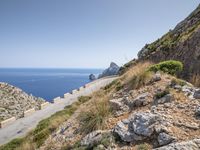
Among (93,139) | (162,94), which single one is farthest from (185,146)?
(162,94)

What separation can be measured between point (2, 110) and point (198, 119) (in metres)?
33.2

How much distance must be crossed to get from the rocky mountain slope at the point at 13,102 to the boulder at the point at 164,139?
99.3 ft

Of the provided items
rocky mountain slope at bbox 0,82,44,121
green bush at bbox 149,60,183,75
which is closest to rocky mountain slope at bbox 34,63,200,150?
green bush at bbox 149,60,183,75

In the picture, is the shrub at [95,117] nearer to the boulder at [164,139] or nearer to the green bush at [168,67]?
the boulder at [164,139]

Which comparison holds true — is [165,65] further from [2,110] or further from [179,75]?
→ [2,110]

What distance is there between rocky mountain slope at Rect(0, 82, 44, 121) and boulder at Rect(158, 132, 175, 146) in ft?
99.3

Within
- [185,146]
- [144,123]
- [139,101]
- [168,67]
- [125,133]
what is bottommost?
[125,133]

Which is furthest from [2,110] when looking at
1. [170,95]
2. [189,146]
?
[189,146]

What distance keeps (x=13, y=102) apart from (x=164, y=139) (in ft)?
119

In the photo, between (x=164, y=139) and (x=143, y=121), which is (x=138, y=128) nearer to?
(x=143, y=121)

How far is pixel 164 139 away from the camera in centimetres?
566

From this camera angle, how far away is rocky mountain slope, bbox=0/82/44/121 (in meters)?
33.9

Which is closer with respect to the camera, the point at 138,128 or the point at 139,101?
the point at 138,128

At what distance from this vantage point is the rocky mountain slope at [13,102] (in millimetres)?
33941
